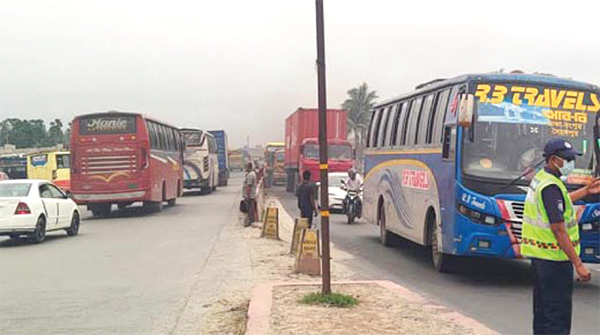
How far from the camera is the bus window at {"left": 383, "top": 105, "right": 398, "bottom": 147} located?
16047 mm

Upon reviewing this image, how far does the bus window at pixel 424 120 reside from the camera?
13332mm

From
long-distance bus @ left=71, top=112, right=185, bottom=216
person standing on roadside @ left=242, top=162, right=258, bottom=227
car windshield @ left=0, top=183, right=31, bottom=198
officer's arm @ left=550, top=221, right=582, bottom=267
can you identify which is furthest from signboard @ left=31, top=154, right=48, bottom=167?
officer's arm @ left=550, top=221, right=582, bottom=267

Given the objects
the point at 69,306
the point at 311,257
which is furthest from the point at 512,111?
the point at 69,306

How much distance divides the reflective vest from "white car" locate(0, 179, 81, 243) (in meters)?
14.0

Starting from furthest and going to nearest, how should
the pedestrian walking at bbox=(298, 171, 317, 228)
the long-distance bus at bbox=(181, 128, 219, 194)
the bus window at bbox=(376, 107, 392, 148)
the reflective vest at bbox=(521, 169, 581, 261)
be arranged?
the long-distance bus at bbox=(181, 128, 219, 194) < the pedestrian walking at bbox=(298, 171, 317, 228) < the bus window at bbox=(376, 107, 392, 148) < the reflective vest at bbox=(521, 169, 581, 261)

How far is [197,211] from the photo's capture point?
29.5 metres

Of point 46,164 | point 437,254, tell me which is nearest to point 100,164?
point 437,254

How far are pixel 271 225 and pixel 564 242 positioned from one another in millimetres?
12412

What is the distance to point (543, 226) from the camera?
18.6 ft

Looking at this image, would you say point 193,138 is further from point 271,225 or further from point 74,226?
point 271,225

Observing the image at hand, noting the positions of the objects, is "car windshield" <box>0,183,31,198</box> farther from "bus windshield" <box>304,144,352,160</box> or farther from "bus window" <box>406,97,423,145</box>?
"bus windshield" <box>304,144,352,160</box>

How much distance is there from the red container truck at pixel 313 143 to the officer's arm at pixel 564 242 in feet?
92.1

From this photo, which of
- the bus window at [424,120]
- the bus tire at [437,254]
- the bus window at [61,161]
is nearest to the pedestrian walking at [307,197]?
the bus window at [424,120]

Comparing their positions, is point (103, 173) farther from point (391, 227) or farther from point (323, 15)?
point (323, 15)
